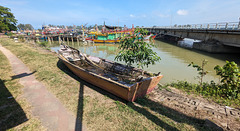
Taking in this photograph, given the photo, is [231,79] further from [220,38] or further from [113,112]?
[220,38]

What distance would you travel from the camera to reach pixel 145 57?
5023 mm

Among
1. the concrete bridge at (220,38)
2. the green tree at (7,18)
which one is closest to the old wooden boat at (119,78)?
the concrete bridge at (220,38)

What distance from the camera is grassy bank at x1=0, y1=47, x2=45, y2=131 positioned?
10.2 feet

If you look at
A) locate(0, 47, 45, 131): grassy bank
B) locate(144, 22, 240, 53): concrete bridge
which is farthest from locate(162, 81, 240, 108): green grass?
locate(144, 22, 240, 53): concrete bridge

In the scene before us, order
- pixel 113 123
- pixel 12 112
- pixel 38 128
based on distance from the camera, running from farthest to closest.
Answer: pixel 12 112, pixel 113 123, pixel 38 128

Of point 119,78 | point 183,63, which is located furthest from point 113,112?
point 183,63

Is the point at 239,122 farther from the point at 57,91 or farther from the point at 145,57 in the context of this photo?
the point at 57,91

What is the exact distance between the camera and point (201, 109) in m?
4.16

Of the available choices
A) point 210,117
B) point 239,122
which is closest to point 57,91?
point 210,117

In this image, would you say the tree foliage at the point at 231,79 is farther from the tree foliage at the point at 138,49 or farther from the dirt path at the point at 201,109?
the tree foliage at the point at 138,49

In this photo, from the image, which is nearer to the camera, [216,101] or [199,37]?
[216,101]

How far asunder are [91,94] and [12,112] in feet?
8.37

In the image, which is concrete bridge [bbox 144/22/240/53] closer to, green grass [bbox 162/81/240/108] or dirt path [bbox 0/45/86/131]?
green grass [bbox 162/81/240/108]

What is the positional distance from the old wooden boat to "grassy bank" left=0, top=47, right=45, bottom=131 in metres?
2.43
